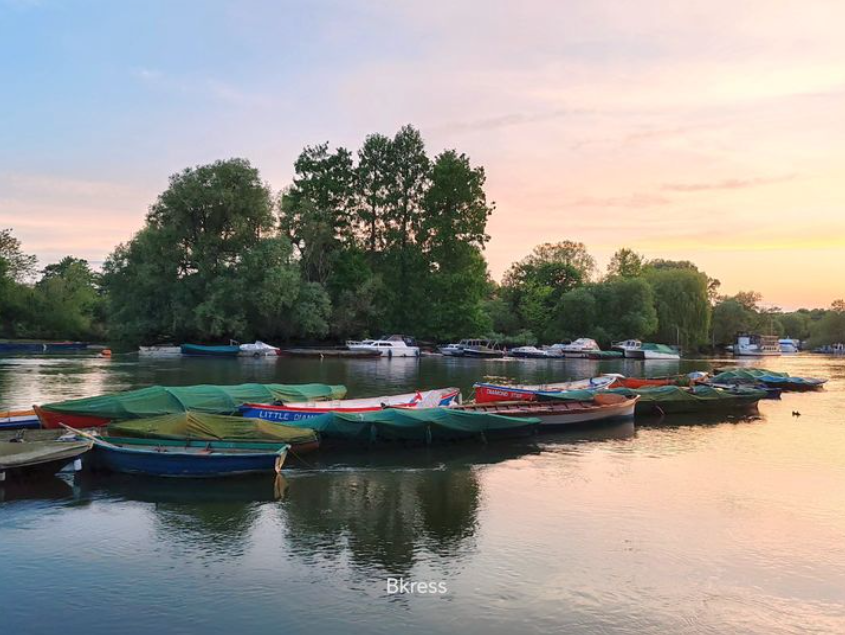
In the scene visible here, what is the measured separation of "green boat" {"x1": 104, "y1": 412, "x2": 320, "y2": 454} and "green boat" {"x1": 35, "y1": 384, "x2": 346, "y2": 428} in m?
1.93

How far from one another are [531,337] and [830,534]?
92.7 meters

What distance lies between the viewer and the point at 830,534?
1941 cm

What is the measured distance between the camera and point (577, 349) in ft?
333

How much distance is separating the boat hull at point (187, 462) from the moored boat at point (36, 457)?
1.05 meters

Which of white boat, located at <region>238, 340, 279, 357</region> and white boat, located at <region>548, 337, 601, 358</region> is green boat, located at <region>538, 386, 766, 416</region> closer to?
white boat, located at <region>238, 340, 279, 357</region>

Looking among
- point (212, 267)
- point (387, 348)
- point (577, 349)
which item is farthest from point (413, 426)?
point (577, 349)

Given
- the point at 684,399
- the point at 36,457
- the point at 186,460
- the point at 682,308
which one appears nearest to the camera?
the point at 36,457

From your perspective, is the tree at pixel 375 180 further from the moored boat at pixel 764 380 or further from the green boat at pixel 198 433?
the green boat at pixel 198 433

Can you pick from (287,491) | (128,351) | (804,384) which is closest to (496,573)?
(287,491)

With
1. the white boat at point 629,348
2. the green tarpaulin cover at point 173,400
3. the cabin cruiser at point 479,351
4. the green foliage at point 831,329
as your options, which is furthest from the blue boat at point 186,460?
the green foliage at point 831,329

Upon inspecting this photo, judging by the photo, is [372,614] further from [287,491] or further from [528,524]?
[287,491]

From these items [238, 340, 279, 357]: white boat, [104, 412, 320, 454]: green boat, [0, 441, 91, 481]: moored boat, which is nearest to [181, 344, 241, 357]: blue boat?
[238, 340, 279, 357]: white boat

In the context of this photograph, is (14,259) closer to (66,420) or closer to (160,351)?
(160,351)

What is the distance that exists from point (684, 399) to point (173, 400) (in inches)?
1213
